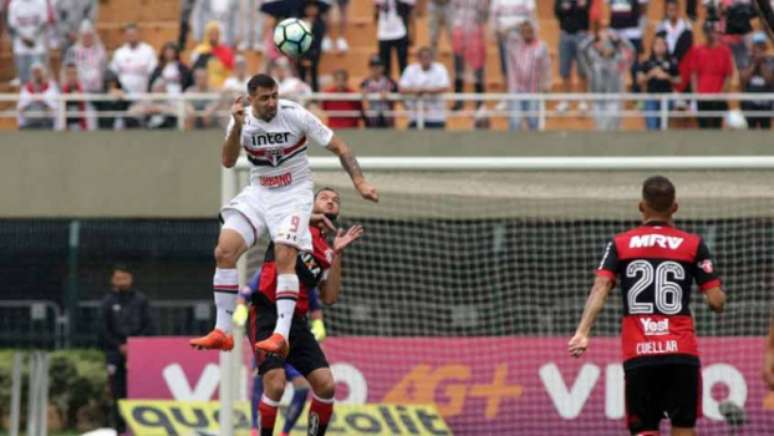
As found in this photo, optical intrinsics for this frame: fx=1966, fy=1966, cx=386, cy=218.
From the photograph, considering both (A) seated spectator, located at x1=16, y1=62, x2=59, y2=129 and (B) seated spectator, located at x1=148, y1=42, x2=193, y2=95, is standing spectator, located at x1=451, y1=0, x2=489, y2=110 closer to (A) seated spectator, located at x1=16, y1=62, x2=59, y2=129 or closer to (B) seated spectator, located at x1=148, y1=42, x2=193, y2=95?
(B) seated spectator, located at x1=148, y1=42, x2=193, y2=95

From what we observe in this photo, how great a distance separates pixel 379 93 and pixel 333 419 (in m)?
5.23

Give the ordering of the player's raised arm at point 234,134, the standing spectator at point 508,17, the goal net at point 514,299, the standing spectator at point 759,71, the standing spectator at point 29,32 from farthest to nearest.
Answer: the standing spectator at point 29,32
the standing spectator at point 508,17
the standing spectator at point 759,71
the goal net at point 514,299
the player's raised arm at point 234,134

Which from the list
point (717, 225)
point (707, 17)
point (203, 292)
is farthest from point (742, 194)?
point (203, 292)

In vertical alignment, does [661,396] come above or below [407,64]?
below

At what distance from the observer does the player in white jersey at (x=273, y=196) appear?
43.0 ft

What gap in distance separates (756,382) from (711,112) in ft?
15.8

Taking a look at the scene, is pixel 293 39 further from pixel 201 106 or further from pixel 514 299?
pixel 201 106

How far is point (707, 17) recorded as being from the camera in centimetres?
2284

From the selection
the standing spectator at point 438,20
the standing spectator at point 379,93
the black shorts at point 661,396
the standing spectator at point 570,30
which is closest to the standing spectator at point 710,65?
the standing spectator at point 570,30

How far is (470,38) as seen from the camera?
938 inches

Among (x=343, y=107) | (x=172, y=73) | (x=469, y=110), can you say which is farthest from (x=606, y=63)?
(x=172, y=73)

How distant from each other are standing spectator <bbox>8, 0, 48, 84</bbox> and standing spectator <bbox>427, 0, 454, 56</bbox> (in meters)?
4.82

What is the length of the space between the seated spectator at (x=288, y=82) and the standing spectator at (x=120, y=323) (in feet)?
9.28

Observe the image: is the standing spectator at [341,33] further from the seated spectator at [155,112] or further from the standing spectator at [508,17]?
the standing spectator at [508,17]
